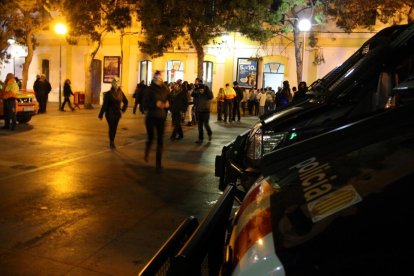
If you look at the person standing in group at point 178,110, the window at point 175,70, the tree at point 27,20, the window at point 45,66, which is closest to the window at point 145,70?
the window at point 175,70

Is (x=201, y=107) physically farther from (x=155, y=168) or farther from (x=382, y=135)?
(x=382, y=135)

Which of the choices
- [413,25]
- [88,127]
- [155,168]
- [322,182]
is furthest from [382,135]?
[88,127]

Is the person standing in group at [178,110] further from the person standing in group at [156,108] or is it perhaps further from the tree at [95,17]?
the tree at [95,17]

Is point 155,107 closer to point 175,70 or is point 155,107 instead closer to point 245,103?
point 245,103

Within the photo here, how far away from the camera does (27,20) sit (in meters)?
26.1

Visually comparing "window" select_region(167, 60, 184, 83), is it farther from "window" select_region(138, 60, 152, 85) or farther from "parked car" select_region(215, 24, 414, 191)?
"parked car" select_region(215, 24, 414, 191)

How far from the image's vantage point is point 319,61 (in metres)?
26.2

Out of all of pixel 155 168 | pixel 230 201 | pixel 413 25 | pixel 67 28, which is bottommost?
pixel 155 168

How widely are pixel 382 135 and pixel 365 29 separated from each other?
985 inches

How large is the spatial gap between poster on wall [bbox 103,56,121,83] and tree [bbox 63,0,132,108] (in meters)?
5.56

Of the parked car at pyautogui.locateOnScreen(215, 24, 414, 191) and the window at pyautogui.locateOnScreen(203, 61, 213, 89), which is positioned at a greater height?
the window at pyautogui.locateOnScreen(203, 61, 213, 89)

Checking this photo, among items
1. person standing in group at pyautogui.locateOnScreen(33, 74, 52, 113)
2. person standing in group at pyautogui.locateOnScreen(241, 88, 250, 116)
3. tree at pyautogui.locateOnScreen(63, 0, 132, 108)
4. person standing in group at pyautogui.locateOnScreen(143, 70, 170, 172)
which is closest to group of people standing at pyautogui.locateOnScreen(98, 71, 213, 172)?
person standing in group at pyautogui.locateOnScreen(143, 70, 170, 172)

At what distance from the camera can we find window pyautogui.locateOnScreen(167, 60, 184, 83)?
98.3 ft

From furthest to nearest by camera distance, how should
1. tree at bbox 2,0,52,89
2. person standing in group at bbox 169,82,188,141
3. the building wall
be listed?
the building wall
tree at bbox 2,0,52,89
person standing in group at bbox 169,82,188,141
